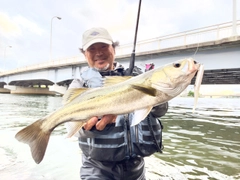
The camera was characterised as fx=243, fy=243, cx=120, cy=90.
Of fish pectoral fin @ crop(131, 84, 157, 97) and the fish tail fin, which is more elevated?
fish pectoral fin @ crop(131, 84, 157, 97)

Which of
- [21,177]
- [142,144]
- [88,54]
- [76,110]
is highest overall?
[88,54]

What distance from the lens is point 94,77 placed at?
11.0ft

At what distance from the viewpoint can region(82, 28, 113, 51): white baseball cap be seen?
347cm

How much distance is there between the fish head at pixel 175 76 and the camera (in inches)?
84.7

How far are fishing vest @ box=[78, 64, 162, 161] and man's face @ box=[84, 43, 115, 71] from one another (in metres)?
0.36

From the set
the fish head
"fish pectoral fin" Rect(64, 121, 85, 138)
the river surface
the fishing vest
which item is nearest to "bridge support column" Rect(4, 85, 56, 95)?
the river surface

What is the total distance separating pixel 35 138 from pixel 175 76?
1.63m

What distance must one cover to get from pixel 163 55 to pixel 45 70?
25.7m

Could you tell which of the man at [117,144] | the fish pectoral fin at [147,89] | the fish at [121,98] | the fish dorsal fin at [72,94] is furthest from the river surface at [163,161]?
the fish pectoral fin at [147,89]

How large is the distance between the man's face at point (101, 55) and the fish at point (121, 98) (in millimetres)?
877

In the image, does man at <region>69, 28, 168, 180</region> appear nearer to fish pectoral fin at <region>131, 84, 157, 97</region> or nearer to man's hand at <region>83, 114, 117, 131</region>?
man's hand at <region>83, 114, 117, 131</region>

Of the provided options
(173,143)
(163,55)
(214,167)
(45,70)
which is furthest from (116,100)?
(45,70)

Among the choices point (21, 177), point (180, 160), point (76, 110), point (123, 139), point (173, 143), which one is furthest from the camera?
point (173, 143)

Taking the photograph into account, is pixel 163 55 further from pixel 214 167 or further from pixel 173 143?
pixel 214 167
